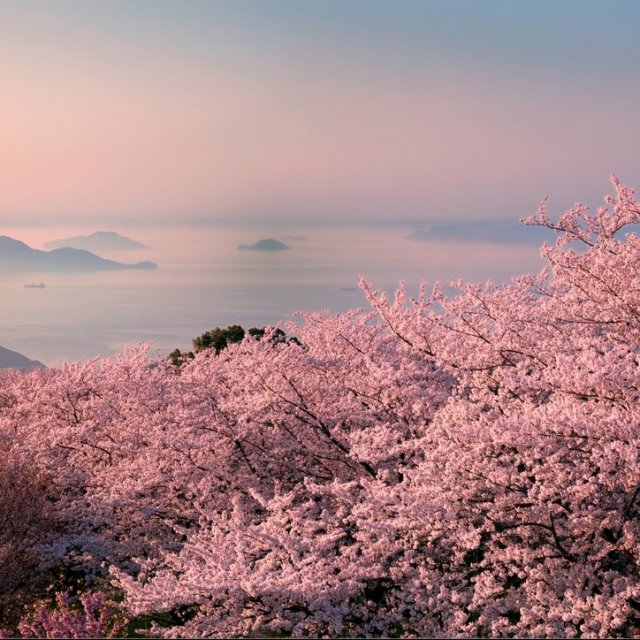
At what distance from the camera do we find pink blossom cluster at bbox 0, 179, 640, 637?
41.5 ft

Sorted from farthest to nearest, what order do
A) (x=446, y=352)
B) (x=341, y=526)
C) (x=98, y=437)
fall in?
(x=98, y=437) → (x=341, y=526) → (x=446, y=352)

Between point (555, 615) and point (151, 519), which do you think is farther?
point (151, 519)

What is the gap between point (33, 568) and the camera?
1867cm

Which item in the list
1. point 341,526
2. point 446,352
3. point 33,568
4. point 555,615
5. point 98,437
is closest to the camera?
point 555,615

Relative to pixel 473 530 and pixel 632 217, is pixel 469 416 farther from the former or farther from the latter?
pixel 632 217

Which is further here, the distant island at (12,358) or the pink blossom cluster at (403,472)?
the distant island at (12,358)

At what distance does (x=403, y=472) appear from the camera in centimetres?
1475

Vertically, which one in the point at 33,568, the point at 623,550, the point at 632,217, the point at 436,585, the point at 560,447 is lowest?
the point at 33,568

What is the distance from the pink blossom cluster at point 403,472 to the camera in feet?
41.5

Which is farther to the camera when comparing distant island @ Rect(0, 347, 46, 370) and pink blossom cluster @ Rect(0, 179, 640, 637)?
distant island @ Rect(0, 347, 46, 370)

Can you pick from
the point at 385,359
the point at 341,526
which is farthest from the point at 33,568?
the point at 385,359

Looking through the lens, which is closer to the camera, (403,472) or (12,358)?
(403,472)

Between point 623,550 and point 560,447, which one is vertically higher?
point 560,447

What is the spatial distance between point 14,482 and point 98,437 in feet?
11.7
